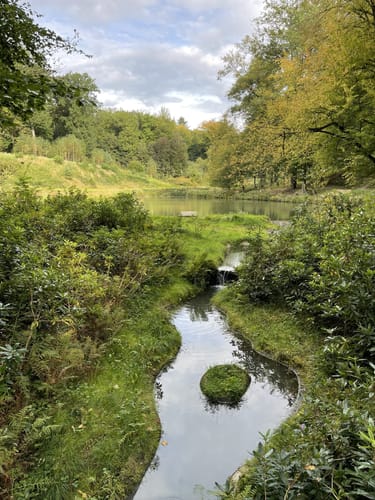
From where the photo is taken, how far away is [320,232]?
7109 mm

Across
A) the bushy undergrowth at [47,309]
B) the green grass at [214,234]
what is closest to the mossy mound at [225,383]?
the bushy undergrowth at [47,309]

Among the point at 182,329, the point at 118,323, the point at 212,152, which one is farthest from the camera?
the point at 212,152

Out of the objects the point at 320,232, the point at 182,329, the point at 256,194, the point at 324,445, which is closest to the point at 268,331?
the point at 182,329

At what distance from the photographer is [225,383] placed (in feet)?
15.7

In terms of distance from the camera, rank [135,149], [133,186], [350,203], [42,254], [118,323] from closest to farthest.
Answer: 1. [42,254]
2. [118,323]
3. [350,203]
4. [133,186]
5. [135,149]

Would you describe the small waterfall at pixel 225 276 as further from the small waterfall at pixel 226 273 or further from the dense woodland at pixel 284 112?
the dense woodland at pixel 284 112

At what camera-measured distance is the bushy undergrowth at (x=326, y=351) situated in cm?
215

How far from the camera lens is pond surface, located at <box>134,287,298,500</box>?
340cm

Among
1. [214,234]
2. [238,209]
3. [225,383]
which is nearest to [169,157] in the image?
[238,209]

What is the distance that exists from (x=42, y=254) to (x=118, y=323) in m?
1.70

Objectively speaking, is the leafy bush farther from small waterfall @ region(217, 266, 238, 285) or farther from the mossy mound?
small waterfall @ region(217, 266, 238, 285)

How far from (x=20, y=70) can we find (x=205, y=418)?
167 inches

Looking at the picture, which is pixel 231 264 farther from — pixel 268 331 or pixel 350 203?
pixel 268 331

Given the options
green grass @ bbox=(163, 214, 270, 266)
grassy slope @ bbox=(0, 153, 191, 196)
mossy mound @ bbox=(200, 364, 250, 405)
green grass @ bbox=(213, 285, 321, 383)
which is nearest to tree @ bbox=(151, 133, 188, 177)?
grassy slope @ bbox=(0, 153, 191, 196)
